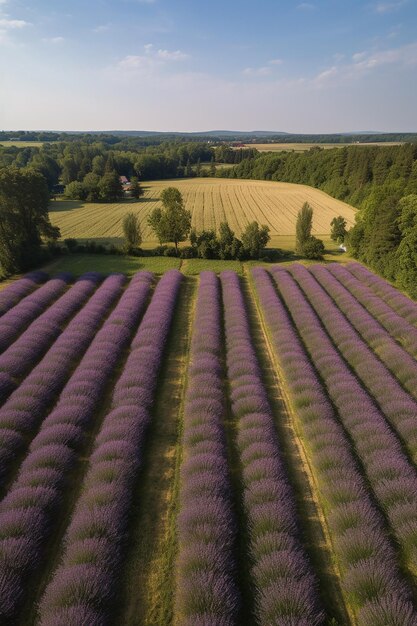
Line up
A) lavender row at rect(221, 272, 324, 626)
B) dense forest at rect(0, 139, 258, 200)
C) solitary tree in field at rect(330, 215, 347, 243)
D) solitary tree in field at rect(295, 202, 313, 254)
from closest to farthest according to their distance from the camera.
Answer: lavender row at rect(221, 272, 324, 626) → solitary tree in field at rect(295, 202, 313, 254) → solitary tree in field at rect(330, 215, 347, 243) → dense forest at rect(0, 139, 258, 200)

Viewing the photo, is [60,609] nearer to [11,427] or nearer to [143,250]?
[11,427]

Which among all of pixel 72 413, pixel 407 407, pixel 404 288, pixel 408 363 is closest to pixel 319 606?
pixel 407 407

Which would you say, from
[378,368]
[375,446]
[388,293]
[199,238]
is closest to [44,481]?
[375,446]

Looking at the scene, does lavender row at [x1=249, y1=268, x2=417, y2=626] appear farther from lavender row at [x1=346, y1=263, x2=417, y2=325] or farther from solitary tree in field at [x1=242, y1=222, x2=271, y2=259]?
solitary tree in field at [x1=242, y1=222, x2=271, y2=259]

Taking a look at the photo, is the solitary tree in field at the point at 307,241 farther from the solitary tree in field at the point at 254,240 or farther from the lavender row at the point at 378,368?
the lavender row at the point at 378,368

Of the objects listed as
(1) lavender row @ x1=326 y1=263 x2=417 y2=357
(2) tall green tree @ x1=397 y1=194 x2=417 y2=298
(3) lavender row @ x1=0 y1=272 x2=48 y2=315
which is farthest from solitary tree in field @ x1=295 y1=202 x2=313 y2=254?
(3) lavender row @ x1=0 y1=272 x2=48 y2=315

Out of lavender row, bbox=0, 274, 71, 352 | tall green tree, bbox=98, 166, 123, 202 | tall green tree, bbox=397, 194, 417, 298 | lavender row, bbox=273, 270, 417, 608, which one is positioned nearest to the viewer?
lavender row, bbox=273, 270, 417, 608
